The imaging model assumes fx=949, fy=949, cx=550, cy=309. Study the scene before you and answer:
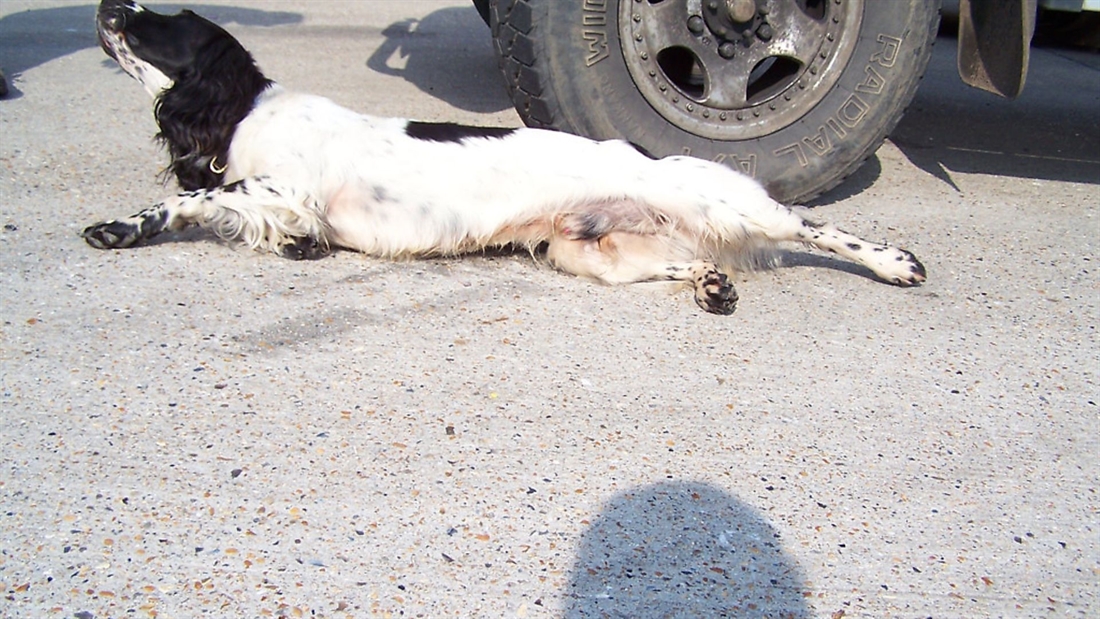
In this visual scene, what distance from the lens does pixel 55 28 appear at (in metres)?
6.83

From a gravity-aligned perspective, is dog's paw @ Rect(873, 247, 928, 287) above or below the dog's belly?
below

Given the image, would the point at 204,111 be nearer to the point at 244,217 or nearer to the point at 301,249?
the point at 244,217

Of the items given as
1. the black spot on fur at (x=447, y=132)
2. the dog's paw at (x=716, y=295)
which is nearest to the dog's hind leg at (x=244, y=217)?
the black spot on fur at (x=447, y=132)

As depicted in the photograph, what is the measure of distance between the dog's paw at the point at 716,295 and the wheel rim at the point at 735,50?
82 centimetres

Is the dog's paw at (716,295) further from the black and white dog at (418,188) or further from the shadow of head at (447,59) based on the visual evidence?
the shadow of head at (447,59)

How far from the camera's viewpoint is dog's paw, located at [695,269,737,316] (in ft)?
10.6

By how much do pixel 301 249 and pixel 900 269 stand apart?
2.17m

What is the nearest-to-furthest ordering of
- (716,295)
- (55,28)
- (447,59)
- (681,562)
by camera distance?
1. (681,562)
2. (716,295)
3. (447,59)
4. (55,28)

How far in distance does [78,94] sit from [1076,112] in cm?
613

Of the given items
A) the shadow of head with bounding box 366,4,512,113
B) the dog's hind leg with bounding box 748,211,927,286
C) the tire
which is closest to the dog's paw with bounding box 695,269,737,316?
the dog's hind leg with bounding box 748,211,927,286

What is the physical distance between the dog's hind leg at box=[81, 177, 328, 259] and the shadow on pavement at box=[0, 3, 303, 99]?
2435 millimetres

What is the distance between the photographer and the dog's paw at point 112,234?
3.27 m

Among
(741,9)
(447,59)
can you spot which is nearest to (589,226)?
(741,9)

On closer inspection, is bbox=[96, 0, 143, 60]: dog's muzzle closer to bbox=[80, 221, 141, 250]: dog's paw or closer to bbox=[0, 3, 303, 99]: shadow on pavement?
bbox=[80, 221, 141, 250]: dog's paw
